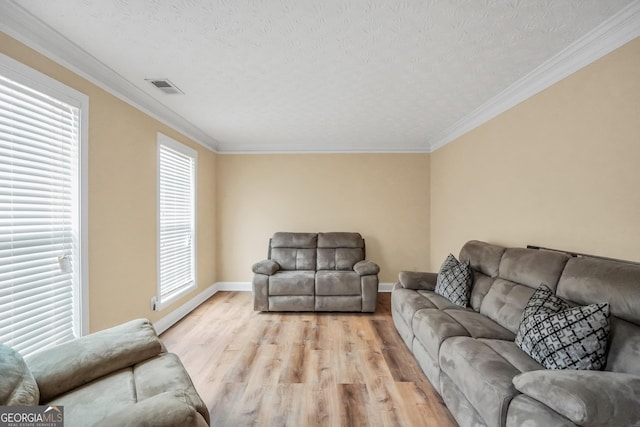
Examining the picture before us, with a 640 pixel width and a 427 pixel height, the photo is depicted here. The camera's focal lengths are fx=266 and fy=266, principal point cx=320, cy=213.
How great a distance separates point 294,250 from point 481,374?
3226mm

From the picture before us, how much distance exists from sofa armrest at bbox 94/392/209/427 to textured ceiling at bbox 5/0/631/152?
2038mm

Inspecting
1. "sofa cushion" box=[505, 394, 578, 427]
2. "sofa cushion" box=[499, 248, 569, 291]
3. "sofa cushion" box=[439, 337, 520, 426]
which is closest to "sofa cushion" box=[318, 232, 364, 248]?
"sofa cushion" box=[499, 248, 569, 291]

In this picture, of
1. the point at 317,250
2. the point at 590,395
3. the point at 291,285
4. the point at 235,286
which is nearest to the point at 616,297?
the point at 590,395

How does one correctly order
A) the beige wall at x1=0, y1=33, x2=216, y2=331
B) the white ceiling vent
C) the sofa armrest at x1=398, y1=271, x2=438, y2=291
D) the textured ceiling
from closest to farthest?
1. the textured ceiling
2. the beige wall at x1=0, y1=33, x2=216, y2=331
3. the white ceiling vent
4. the sofa armrest at x1=398, y1=271, x2=438, y2=291

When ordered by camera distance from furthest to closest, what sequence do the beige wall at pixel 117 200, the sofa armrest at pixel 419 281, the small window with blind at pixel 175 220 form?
1. the small window with blind at pixel 175 220
2. the sofa armrest at pixel 419 281
3. the beige wall at pixel 117 200

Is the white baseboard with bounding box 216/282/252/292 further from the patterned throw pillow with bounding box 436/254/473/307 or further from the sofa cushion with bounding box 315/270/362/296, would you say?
the patterned throw pillow with bounding box 436/254/473/307

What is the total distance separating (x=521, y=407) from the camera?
125 cm

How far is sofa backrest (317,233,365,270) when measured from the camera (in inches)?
171

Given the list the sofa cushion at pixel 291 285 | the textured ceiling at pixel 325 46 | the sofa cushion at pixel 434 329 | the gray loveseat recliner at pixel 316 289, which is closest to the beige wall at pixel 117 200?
the textured ceiling at pixel 325 46

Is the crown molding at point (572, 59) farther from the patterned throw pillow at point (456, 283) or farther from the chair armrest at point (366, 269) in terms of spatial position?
the chair armrest at point (366, 269)

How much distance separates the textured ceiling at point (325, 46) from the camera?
1605 millimetres

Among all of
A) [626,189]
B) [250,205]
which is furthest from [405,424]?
[250,205]

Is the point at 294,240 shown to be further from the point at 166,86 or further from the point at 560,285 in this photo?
the point at 560,285

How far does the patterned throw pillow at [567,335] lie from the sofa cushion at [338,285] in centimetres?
225
